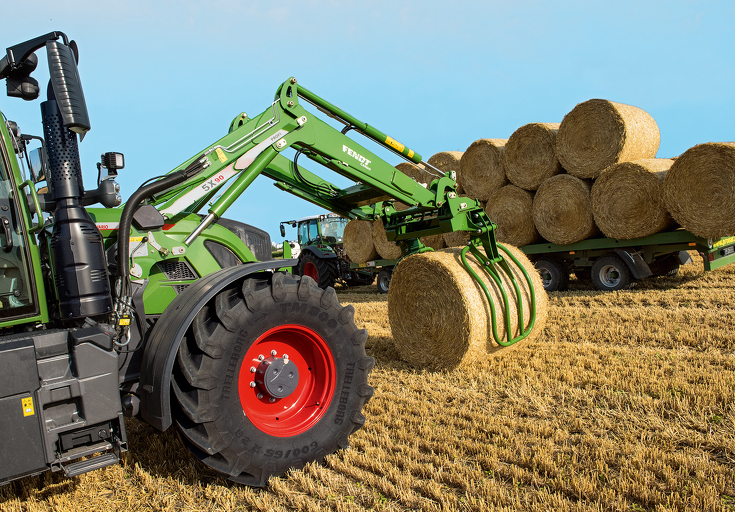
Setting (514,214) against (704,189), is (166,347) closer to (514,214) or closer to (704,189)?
(704,189)

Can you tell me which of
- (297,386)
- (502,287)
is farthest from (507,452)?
(502,287)

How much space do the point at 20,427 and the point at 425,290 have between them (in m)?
3.79

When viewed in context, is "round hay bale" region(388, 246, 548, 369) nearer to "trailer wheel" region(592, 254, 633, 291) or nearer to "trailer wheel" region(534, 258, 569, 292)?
"trailer wheel" region(592, 254, 633, 291)

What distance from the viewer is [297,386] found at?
3.12m

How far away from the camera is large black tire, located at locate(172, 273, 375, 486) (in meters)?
2.65

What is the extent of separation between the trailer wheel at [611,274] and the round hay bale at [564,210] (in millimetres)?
536

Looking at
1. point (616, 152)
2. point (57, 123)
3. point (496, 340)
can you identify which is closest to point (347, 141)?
point (496, 340)

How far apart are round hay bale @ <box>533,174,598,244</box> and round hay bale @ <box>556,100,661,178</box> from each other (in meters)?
0.27

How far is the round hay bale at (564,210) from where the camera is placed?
8.81 meters

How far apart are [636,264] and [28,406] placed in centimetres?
856

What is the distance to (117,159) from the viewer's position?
275 centimetres

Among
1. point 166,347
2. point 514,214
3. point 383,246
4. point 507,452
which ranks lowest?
point 507,452

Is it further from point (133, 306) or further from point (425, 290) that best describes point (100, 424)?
point (425, 290)

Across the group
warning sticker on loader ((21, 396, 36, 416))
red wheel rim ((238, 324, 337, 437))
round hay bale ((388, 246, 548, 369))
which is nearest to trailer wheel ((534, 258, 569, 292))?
round hay bale ((388, 246, 548, 369))
